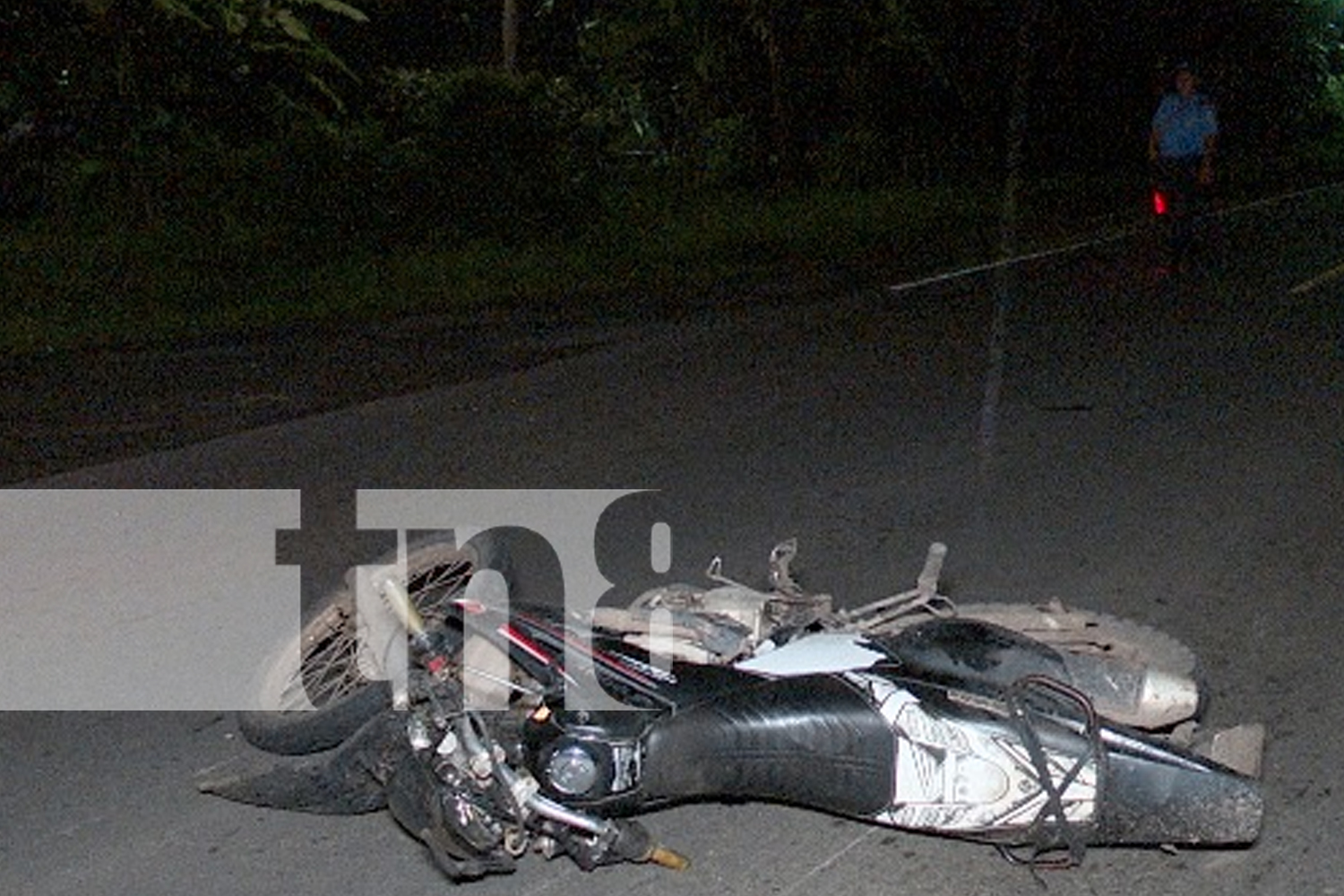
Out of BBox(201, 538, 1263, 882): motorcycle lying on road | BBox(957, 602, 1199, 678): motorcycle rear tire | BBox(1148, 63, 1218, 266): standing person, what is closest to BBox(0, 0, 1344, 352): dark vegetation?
BBox(1148, 63, 1218, 266): standing person

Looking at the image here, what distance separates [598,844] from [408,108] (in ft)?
53.9

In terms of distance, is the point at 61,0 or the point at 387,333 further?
the point at 61,0

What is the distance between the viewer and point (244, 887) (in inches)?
186

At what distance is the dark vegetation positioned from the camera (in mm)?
16125

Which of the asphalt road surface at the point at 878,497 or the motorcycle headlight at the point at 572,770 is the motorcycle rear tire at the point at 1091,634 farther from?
the motorcycle headlight at the point at 572,770

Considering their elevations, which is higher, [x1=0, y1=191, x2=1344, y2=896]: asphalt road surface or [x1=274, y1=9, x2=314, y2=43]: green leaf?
[x1=274, y1=9, x2=314, y2=43]: green leaf

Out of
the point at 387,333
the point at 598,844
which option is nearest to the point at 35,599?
the point at 598,844

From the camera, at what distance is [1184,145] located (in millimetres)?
16719

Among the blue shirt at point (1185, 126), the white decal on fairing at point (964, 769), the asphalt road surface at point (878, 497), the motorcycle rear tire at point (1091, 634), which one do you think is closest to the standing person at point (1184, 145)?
the blue shirt at point (1185, 126)

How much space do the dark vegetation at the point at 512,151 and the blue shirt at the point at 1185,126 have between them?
9.16ft

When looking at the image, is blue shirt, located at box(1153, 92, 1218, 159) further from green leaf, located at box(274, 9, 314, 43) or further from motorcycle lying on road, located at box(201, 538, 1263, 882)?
motorcycle lying on road, located at box(201, 538, 1263, 882)

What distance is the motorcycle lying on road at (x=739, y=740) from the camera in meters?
4.23

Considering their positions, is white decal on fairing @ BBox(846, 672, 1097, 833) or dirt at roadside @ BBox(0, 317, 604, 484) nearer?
white decal on fairing @ BBox(846, 672, 1097, 833)

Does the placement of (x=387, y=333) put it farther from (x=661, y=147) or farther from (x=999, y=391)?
(x=661, y=147)
